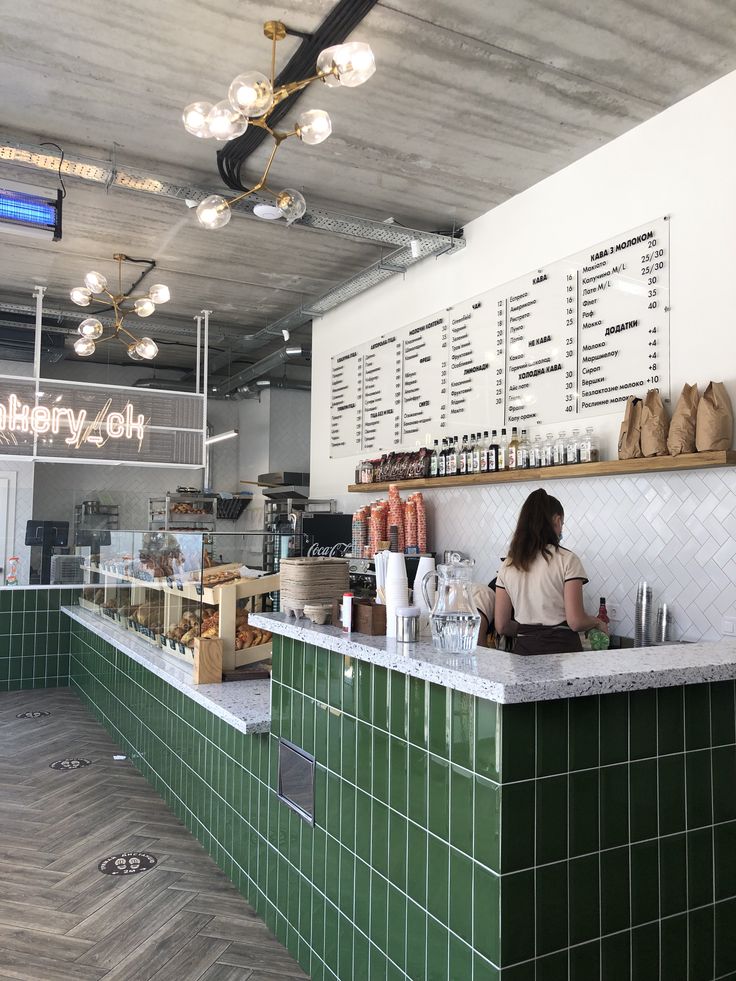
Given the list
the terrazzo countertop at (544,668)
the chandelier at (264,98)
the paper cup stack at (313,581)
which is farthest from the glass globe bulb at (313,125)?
the terrazzo countertop at (544,668)

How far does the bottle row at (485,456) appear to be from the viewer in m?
4.48

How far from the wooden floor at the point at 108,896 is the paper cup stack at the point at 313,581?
1.28 m

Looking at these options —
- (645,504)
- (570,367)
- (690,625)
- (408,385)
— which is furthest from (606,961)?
(408,385)

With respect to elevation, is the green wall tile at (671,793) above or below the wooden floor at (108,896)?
above

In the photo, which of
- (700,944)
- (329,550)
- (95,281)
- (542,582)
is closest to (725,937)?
(700,944)

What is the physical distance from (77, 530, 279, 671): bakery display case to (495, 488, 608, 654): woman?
136 centimetres

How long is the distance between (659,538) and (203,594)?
7.85ft

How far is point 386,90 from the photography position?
13.1ft

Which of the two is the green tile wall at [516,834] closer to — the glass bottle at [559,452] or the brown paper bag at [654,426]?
the brown paper bag at [654,426]

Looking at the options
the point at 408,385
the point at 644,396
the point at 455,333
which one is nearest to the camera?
the point at 644,396

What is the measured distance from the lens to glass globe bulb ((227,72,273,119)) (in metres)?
2.70

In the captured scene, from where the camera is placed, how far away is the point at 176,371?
1151 cm

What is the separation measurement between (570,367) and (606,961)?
3401 millimetres

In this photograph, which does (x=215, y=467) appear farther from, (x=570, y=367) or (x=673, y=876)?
(x=673, y=876)
